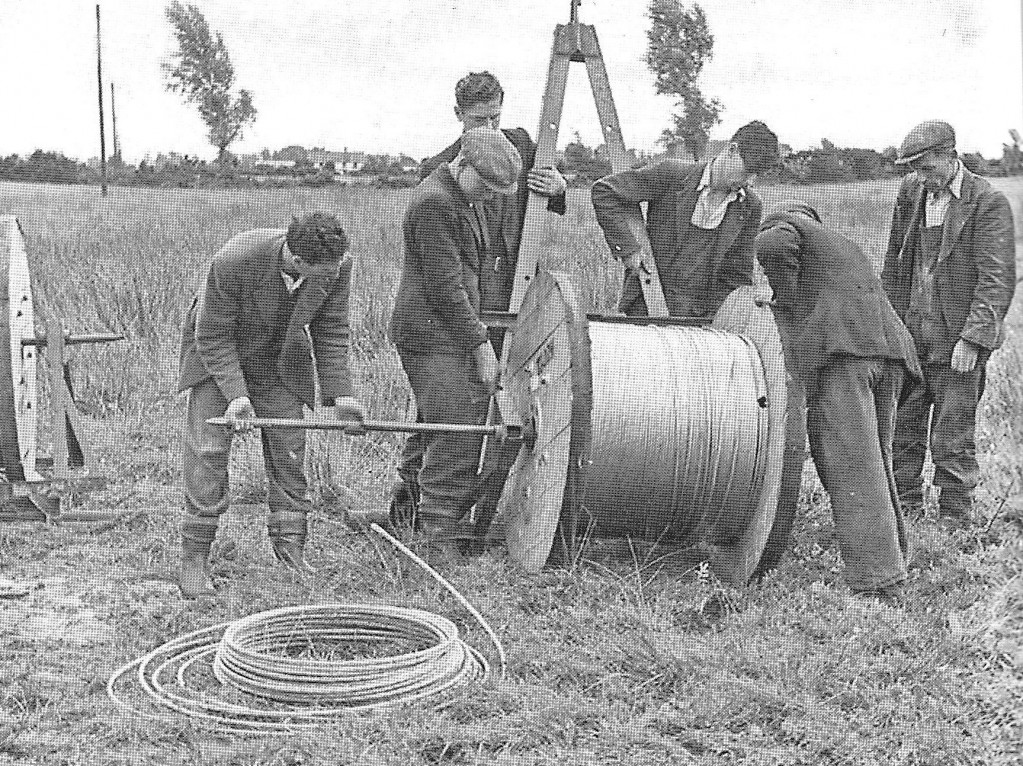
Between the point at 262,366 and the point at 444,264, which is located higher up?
the point at 444,264

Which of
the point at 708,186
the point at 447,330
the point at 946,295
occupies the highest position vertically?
the point at 708,186

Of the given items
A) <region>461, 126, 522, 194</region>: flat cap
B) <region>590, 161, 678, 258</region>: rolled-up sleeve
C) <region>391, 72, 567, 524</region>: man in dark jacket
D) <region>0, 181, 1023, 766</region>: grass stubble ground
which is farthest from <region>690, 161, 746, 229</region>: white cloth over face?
<region>0, 181, 1023, 766</region>: grass stubble ground

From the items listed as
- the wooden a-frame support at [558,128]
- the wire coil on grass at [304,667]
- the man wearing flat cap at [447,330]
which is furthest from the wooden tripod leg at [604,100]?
the wire coil on grass at [304,667]

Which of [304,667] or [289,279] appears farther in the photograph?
[289,279]

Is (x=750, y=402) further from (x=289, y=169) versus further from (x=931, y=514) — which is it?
(x=289, y=169)

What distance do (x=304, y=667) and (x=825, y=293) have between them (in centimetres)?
270

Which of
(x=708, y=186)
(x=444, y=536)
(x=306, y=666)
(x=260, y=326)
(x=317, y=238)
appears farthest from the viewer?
(x=708, y=186)

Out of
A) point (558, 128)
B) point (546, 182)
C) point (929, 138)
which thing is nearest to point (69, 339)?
point (546, 182)

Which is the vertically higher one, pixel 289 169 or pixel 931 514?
pixel 289 169

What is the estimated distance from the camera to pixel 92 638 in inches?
210

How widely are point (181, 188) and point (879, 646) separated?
12.3 metres

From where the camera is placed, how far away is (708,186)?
20.5 ft

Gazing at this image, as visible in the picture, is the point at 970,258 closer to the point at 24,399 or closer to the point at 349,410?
the point at 349,410

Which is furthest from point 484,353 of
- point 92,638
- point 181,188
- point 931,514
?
point 181,188
